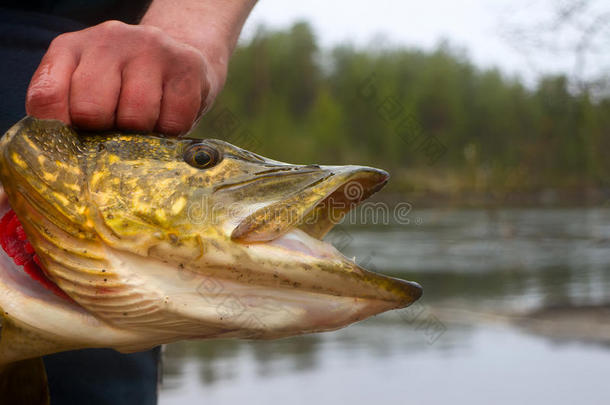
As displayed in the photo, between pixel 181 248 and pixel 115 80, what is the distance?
38 centimetres

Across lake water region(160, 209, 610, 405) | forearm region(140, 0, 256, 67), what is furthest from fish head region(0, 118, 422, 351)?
lake water region(160, 209, 610, 405)

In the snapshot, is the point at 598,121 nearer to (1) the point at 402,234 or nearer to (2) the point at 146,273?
(1) the point at 402,234

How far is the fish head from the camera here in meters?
1.30

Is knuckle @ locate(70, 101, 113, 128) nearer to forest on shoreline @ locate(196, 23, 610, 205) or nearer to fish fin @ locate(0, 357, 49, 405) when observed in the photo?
fish fin @ locate(0, 357, 49, 405)

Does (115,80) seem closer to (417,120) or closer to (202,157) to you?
(202,157)

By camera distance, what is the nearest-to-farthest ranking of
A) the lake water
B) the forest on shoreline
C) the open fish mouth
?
the open fish mouth < the lake water < the forest on shoreline

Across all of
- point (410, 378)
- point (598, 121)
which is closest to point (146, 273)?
point (410, 378)

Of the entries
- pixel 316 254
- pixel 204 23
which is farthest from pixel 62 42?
pixel 316 254

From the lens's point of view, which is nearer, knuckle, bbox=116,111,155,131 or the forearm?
knuckle, bbox=116,111,155,131

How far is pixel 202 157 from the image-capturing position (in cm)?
145

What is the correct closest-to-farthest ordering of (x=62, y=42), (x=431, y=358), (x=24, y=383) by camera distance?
(x=62, y=42) → (x=24, y=383) → (x=431, y=358)

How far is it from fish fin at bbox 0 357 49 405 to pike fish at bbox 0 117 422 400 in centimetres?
9

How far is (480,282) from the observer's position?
9523mm

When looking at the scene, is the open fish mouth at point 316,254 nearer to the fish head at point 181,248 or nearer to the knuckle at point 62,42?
the fish head at point 181,248
